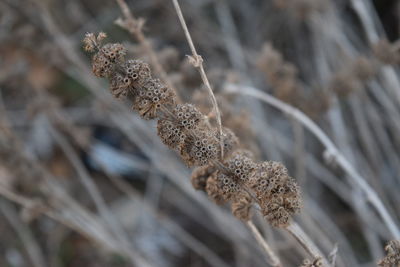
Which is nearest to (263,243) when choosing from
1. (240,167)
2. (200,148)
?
(240,167)

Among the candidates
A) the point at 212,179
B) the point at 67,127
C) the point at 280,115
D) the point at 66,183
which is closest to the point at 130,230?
the point at 66,183

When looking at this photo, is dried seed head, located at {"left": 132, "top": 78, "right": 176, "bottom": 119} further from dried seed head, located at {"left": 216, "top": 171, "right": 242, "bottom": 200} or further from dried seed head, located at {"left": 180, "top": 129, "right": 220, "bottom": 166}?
dried seed head, located at {"left": 216, "top": 171, "right": 242, "bottom": 200}

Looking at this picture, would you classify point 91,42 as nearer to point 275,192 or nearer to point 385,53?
point 275,192

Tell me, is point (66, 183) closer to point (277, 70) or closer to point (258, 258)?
point (258, 258)

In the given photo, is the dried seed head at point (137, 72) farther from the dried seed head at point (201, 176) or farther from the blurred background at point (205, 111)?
the blurred background at point (205, 111)

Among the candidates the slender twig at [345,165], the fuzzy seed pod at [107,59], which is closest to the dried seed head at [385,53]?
the slender twig at [345,165]
